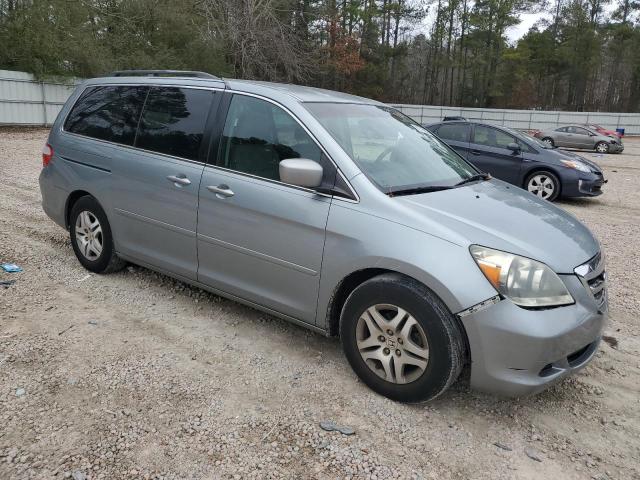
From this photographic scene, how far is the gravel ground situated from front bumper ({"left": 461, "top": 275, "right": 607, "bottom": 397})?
0.34 m

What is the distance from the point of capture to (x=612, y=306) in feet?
15.5

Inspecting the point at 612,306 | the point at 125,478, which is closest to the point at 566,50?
the point at 612,306

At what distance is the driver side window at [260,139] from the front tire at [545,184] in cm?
752

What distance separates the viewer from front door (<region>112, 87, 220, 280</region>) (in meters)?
3.95

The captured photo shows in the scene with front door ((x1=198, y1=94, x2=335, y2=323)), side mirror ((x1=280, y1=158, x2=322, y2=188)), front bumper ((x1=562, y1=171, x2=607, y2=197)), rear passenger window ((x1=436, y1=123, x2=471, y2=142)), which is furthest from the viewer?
rear passenger window ((x1=436, y1=123, x2=471, y2=142))

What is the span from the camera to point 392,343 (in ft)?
9.85

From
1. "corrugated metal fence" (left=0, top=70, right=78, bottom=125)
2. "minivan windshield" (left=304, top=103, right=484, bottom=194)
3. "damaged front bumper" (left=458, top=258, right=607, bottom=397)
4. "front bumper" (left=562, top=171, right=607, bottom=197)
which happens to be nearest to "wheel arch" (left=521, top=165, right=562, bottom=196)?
"front bumper" (left=562, top=171, right=607, bottom=197)

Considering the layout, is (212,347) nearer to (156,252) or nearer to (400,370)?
(156,252)

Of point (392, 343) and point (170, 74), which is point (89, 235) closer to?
point (170, 74)

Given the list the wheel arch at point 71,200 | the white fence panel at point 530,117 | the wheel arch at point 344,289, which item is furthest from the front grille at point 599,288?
the white fence panel at point 530,117

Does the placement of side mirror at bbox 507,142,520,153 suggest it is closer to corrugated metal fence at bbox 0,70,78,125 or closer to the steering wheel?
the steering wheel

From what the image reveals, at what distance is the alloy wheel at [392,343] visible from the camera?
2924mm

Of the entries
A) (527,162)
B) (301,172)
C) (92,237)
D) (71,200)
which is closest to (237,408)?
(301,172)

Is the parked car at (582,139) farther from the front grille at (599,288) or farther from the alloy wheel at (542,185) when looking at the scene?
the front grille at (599,288)
